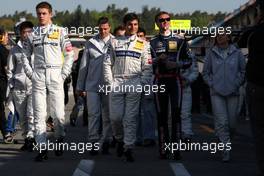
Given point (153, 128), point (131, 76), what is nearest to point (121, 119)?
point (131, 76)

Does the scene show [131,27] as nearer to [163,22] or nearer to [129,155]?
[163,22]

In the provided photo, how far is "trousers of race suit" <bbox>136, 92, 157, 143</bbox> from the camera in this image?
43.0 ft

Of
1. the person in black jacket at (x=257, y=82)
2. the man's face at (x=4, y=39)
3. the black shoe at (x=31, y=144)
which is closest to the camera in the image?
the person in black jacket at (x=257, y=82)

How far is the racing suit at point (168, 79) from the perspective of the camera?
424 inches

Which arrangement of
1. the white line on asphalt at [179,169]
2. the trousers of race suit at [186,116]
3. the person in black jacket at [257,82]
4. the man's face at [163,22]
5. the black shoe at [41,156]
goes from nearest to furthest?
the person in black jacket at [257,82], the white line on asphalt at [179,169], the black shoe at [41,156], the man's face at [163,22], the trousers of race suit at [186,116]

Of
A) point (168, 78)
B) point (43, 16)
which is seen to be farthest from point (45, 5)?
point (168, 78)

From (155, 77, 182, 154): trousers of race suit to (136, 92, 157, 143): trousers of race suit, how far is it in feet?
6.65

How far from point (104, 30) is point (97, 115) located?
4.33ft

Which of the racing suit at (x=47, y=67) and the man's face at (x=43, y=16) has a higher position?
the man's face at (x=43, y=16)

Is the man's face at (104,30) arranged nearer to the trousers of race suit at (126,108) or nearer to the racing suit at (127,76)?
the racing suit at (127,76)

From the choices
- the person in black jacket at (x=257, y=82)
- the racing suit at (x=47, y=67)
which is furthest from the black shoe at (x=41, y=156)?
the person in black jacket at (x=257, y=82)

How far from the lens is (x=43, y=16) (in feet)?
34.6

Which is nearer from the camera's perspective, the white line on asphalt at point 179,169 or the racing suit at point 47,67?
the white line on asphalt at point 179,169

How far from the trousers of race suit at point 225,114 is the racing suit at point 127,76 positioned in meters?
1.10
